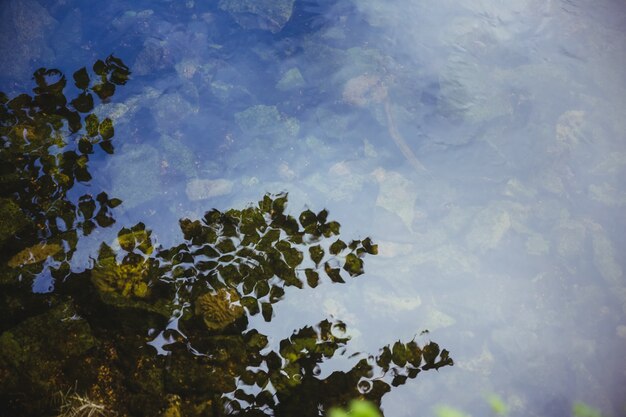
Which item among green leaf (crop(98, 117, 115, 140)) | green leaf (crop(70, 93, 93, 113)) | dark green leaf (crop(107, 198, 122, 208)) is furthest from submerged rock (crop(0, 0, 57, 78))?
dark green leaf (crop(107, 198, 122, 208))

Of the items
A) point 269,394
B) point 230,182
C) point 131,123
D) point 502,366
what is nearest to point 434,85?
point 230,182

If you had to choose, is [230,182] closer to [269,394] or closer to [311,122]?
[311,122]

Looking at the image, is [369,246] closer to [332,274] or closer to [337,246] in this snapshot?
[337,246]

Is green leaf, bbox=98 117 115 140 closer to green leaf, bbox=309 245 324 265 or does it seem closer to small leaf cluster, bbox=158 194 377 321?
small leaf cluster, bbox=158 194 377 321

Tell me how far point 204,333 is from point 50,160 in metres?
2.14

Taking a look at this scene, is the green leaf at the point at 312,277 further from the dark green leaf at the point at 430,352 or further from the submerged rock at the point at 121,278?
the submerged rock at the point at 121,278

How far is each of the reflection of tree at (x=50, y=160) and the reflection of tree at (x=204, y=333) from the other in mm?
360

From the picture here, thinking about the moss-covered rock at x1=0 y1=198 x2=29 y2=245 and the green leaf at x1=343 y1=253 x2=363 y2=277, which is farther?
the green leaf at x1=343 y1=253 x2=363 y2=277

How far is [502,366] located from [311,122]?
9.84 ft

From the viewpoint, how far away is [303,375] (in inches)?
101

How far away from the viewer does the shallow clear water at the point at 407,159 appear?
301 cm

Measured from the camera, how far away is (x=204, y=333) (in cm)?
254

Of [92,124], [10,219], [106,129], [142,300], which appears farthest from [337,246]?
[10,219]

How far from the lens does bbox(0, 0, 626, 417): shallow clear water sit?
3008 mm
